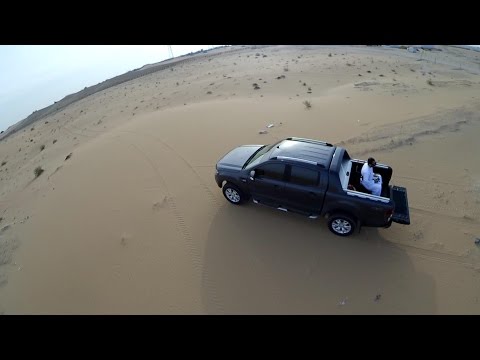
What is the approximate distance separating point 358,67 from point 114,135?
18673 millimetres

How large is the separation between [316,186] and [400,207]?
1.97 metres

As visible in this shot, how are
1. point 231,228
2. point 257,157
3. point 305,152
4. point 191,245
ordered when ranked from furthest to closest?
point 257,157, point 231,228, point 191,245, point 305,152

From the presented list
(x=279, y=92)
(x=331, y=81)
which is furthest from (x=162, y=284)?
(x=331, y=81)

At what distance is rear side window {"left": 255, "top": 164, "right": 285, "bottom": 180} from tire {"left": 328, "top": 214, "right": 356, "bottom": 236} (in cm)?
151

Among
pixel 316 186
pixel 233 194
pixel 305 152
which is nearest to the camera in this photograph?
pixel 316 186

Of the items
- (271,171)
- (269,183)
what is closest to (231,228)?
(269,183)

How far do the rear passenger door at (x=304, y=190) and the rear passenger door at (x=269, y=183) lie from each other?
16cm

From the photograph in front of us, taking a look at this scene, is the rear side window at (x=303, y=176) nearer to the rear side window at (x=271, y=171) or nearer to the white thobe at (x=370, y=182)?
the rear side window at (x=271, y=171)

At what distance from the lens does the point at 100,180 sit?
32.0 ft

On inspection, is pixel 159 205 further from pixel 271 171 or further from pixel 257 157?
pixel 271 171

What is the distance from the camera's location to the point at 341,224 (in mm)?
6609

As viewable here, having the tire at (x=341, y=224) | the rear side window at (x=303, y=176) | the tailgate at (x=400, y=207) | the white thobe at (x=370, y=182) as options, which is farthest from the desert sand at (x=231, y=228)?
the rear side window at (x=303, y=176)

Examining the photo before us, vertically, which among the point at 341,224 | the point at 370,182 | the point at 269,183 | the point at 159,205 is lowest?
the point at 341,224

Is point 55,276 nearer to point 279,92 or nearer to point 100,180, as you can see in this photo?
point 100,180
